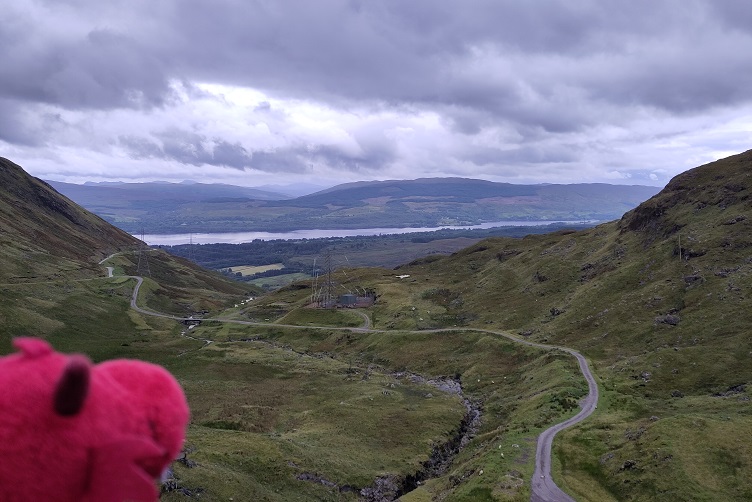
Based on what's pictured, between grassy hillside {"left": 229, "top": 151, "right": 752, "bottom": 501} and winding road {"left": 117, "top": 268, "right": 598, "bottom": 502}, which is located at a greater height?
grassy hillside {"left": 229, "top": 151, "right": 752, "bottom": 501}

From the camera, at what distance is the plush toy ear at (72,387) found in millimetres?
3615

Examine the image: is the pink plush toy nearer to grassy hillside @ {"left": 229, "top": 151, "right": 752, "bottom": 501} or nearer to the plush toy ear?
the plush toy ear

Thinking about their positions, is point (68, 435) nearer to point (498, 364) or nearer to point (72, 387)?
point (72, 387)

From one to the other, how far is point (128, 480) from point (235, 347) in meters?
131

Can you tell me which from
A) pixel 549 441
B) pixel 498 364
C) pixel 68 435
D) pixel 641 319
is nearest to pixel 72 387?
pixel 68 435

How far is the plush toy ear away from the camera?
3.62 m

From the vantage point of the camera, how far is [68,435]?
147 inches

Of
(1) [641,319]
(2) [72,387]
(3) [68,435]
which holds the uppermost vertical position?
(2) [72,387]

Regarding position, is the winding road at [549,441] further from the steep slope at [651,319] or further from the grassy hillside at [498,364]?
the steep slope at [651,319]

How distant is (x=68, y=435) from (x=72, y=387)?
1.32 ft

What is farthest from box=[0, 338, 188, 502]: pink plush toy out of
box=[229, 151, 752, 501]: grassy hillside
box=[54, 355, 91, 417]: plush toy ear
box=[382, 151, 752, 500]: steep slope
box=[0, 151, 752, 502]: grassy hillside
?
box=[382, 151, 752, 500]: steep slope

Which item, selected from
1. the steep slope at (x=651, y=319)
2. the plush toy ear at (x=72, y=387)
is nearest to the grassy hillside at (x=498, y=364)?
the steep slope at (x=651, y=319)

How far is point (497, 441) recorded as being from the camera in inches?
2440

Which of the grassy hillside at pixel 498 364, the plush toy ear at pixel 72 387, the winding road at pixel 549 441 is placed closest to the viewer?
the plush toy ear at pixel 72 387
